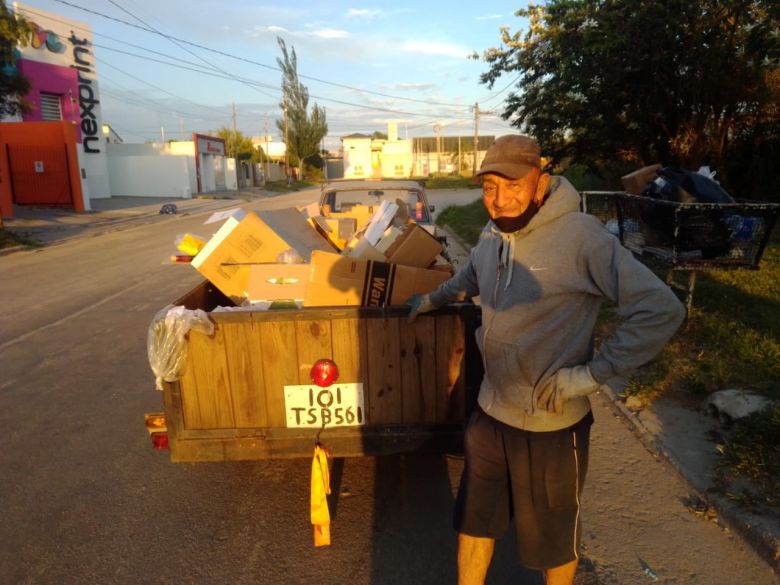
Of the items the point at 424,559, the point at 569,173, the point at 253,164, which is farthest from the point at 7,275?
the point at 253,164

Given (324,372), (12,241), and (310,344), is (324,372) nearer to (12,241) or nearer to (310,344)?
(310,344)

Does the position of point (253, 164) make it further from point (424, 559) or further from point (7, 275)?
point (424, 559)

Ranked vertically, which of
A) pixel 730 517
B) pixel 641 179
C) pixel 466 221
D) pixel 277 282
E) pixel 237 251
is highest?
pixel 641 179

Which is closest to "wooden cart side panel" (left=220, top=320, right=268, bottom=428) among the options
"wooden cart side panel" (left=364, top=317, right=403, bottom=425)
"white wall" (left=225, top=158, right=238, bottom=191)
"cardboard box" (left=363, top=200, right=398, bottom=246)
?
"wooden cart side panel" (left=364, top=317, right=403, bottom=425)

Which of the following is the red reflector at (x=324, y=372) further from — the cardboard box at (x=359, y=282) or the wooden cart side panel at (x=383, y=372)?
the cardboard box at (x=359, y=282)

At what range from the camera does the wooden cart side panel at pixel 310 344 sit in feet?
9.87

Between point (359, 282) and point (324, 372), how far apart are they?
547mm

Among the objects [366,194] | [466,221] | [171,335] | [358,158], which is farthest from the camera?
[358,158]

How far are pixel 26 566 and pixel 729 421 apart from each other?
4091 millimetres

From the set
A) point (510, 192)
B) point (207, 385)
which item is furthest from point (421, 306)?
point (207, 385)

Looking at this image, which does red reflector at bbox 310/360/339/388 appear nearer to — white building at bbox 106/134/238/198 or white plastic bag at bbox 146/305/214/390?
white plastic bag at bbox 146/305/214/390

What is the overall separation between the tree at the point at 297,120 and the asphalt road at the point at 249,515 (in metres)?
68.0

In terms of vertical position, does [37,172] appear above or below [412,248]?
above

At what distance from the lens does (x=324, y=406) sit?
312cm
